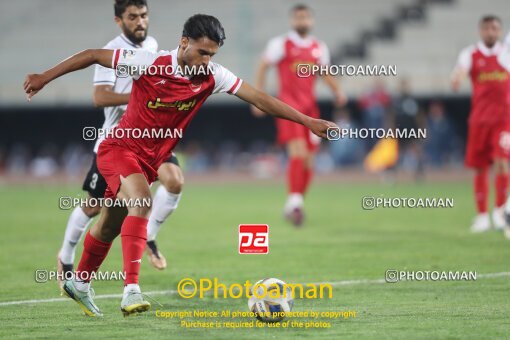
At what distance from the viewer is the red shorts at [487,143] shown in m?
12.4

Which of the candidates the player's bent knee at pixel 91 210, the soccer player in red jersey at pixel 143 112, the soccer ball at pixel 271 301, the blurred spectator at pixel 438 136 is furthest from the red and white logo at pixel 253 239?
the blurred spectator at pixel 438 136

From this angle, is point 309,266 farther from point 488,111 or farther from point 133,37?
point 488,111

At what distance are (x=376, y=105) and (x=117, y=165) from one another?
20493 millimetres

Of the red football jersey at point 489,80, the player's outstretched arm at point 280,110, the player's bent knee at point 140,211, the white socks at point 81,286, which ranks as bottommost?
the white socks at point 81,286

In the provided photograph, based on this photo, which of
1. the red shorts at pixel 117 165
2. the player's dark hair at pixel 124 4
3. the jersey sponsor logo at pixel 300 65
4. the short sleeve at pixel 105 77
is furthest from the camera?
the jersey sponsor logo at pixel 300 65

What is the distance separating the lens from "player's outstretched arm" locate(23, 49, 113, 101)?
647 cm

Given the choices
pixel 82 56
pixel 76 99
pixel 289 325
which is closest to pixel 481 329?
pixel 289 325

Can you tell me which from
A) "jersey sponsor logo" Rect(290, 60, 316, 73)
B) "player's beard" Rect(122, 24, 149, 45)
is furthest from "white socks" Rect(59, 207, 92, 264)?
"jersey sponsor logo" Rect(290, 60, 316, 73)

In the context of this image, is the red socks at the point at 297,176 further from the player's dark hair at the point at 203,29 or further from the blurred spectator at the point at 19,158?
the blurred spectator at the point at 19,158

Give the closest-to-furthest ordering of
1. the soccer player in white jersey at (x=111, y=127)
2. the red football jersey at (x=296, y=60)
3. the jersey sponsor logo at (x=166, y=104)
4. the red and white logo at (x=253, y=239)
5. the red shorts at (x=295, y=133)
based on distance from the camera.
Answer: the jersey sponsor logo at (x=166, y=104) → the red and white logo at (x=253, y=239) → the soccer player in white jersey at (x=111, y=127) → the red shorts at (x=295, y=133) → the red football jersey at (x=296, y=60)

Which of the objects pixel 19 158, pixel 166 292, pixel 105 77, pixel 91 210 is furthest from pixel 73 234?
pixel 19 158

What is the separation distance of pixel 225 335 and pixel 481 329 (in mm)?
1617

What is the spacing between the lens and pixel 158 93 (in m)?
6.77

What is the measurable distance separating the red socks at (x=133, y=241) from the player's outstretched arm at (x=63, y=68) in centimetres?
106
